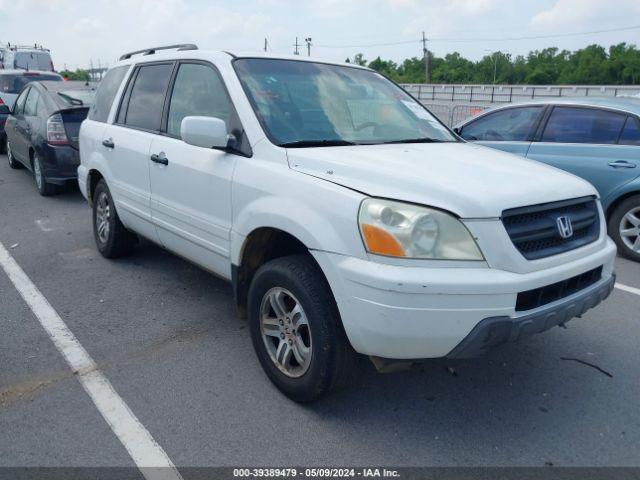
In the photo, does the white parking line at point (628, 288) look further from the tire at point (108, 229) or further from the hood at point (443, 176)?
the tire at point (108, 229)

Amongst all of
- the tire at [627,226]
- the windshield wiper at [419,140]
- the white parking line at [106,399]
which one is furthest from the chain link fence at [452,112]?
the white parking line at [106,399]

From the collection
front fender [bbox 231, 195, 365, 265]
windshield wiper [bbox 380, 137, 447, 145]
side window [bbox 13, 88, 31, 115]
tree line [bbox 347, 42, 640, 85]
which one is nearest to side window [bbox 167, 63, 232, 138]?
front fender [bbox 231, 195, 365, 265]

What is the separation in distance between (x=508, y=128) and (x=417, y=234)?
187 inches

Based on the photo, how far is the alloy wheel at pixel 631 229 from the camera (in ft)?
18.6

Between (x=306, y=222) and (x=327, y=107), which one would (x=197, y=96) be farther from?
(x=306, y=222)

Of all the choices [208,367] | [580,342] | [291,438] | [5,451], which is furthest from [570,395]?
[5,451]

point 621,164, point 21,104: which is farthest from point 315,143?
point 21,104

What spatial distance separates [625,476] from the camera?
8.32 ft

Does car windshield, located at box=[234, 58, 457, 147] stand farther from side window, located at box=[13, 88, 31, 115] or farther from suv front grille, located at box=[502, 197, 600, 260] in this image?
side window, located at box=[13, 88, 31, 115]

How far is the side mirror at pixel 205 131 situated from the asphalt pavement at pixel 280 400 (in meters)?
1.39

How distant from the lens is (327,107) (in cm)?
362

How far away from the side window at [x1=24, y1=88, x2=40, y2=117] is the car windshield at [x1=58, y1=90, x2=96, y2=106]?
0.45 m

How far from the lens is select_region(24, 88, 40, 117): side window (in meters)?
8.66

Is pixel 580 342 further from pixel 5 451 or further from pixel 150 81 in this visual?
pixel 150 81
